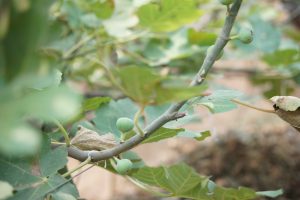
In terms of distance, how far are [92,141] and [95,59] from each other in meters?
0.43

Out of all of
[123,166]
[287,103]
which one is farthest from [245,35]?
[123,166]

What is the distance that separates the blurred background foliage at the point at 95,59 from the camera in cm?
34

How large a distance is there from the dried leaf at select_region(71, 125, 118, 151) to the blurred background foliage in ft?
0.10

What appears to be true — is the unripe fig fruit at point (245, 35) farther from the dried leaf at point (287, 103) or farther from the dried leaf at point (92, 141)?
the dried leaf at point (92, 141)

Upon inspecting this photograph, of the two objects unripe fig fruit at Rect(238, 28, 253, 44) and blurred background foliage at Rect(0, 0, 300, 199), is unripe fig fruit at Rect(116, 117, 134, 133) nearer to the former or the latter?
blurred background foliage at Rect(0, 0, 300, 199)

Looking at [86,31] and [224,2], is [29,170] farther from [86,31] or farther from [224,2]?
[86,31]

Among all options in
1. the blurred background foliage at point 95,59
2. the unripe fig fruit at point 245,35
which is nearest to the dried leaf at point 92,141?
the blurred background foliage at point 95,59

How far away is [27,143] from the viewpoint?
1.05 feet

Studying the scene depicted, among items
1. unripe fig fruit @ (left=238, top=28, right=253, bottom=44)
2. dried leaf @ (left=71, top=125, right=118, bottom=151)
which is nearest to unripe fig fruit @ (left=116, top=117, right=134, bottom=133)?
dried leaf @ (left=71, top=125, right=118, bottom=151)

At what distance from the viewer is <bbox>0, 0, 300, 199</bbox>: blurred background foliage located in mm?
339

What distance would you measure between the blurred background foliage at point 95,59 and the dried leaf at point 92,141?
0.10 ft

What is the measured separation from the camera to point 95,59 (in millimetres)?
1062

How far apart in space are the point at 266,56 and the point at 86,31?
407 mm

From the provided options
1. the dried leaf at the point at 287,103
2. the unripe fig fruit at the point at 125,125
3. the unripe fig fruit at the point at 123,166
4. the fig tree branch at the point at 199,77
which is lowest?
the unripe fig fruit at the point at 123,166
